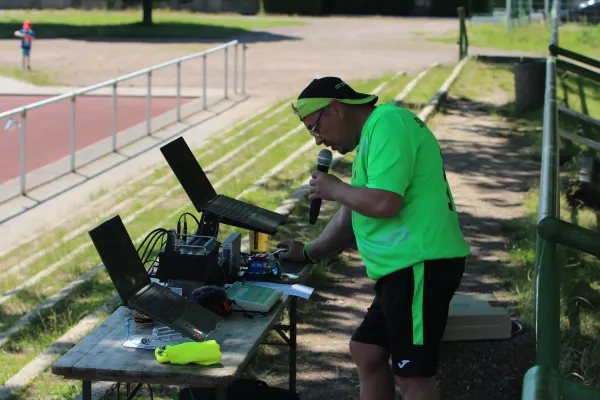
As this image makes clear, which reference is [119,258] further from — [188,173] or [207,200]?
[207,200]

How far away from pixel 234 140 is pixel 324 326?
32.8 feet

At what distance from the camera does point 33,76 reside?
2580 cm

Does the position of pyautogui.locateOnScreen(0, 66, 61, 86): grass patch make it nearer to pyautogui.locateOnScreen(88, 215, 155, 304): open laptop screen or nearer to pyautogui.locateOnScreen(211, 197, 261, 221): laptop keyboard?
pyautogui.locateOnScreen(211, 197, 261, 221): laptop keyboard

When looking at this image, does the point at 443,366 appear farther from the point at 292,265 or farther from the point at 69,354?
the point at 69,354

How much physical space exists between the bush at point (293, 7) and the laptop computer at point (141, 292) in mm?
52439

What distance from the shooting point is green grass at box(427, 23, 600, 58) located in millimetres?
31734

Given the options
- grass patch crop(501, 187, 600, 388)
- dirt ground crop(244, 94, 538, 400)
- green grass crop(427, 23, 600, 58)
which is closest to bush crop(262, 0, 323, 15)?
green grass crop(427, 23, 600, 58)

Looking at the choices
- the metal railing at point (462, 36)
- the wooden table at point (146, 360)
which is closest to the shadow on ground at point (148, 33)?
the metal railing at point (462, 36)

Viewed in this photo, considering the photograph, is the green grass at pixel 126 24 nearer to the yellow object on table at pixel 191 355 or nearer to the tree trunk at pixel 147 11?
the tree trunk at pixel 147 11

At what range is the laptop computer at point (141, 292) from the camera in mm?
3989

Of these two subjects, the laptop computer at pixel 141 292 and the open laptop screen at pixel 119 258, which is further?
the open laptop screen at pixel 119 258

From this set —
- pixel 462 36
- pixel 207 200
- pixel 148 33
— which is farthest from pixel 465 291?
pixel 148 33

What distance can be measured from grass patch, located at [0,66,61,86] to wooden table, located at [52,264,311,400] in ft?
69.4

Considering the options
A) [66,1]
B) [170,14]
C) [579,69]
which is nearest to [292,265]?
[579,69]
